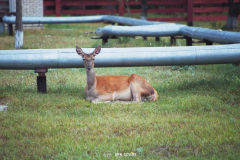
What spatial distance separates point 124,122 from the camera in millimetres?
5320

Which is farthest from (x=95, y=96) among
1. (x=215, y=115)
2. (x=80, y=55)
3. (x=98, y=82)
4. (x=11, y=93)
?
(x=215, y=115)

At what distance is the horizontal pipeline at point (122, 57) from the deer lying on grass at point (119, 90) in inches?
17.6

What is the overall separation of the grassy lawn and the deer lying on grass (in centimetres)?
22

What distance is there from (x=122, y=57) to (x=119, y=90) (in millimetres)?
750

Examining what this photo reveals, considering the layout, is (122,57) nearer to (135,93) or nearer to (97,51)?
(97,51)

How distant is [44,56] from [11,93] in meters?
1.03

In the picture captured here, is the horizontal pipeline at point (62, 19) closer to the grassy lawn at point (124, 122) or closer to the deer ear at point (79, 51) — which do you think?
the grassy lawn at point (124, 122)

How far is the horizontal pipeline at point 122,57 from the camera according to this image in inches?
267

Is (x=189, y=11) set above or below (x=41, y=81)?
above

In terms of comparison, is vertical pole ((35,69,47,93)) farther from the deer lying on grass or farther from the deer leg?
the deer leg

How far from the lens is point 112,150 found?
14.2ft

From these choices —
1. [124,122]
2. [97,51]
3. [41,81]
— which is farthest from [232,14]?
[124,122]

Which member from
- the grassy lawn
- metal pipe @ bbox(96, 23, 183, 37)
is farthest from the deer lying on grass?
metal pipe @ bbox(96, 23, 183, 37)

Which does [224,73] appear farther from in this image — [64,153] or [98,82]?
[64,153]
